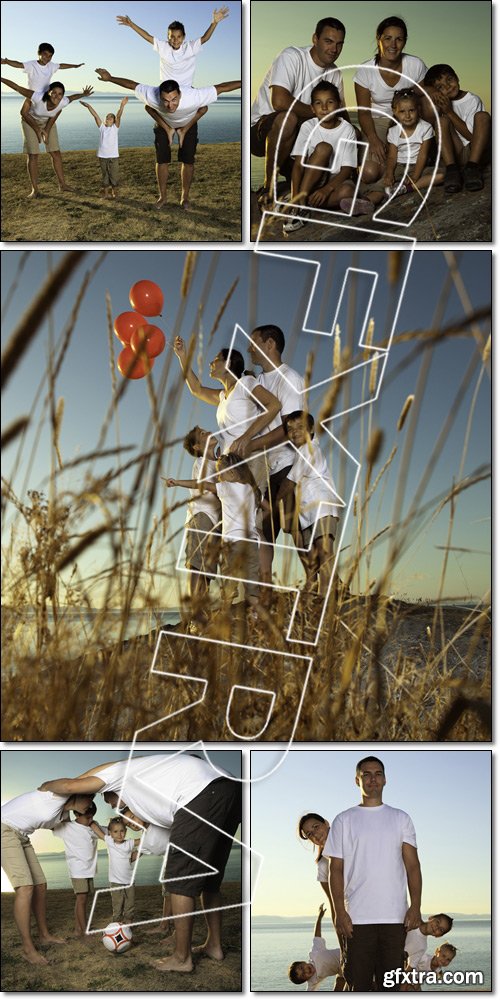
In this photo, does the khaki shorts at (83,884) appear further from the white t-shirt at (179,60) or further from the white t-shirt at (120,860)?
the white t-shirt at (179,60)

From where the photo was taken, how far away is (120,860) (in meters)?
2.61

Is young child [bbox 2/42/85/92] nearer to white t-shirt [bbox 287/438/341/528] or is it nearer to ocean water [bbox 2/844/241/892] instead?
white t-shirt [bbox 287/438/341/528]

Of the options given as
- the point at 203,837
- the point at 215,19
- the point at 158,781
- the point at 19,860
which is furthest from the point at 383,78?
the point at 19,860

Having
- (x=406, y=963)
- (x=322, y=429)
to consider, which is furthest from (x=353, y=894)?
(x=322, y=429)

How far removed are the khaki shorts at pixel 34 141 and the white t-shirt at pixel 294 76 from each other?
54cm

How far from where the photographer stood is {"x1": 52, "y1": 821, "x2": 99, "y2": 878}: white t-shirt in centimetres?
261

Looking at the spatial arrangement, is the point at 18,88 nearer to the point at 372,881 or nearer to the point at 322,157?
the point at 322,157

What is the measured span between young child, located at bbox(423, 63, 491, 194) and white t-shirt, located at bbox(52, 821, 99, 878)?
6.50 feet

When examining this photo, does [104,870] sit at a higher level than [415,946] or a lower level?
higher

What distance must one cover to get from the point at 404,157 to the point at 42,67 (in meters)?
1.02

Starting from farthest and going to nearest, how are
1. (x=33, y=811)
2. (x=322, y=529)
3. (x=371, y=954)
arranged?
(x=322, y=529) < (x=33, y=811) < (x=371, y=954)

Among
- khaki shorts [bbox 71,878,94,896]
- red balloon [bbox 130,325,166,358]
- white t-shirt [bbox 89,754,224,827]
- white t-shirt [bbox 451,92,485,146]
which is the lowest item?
khaki shorts [bbox 71,878,94,896]

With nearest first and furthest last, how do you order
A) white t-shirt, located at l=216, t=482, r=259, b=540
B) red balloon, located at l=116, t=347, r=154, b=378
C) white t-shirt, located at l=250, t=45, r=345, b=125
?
1. red balloon, located at l=116, t=347, r=154, b=378
2. white t-shirt, located at l=216, t=482, r=259, b=540
3. white t-shirt, located at l=250, t=45, r=345, b=125

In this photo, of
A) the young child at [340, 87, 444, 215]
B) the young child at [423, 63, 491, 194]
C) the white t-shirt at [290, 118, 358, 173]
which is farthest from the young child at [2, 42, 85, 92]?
the young child at [423, 63, 491, 194]
